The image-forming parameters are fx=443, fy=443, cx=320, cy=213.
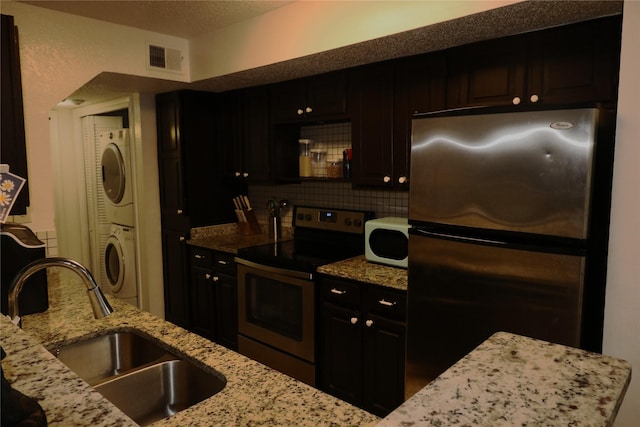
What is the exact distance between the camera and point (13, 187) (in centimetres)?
159

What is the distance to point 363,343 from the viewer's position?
257 centimetres

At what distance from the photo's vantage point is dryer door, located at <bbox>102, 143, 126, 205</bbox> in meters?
4.41

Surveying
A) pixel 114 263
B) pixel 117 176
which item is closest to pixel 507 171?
pixel 117 176

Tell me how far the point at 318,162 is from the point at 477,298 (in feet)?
6.23

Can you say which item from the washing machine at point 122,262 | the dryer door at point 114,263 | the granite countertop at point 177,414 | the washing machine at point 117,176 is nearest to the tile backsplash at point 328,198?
the washing machine at point 117,176

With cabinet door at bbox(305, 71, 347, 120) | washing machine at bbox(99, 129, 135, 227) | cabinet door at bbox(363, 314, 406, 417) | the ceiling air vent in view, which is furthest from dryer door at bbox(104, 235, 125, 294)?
cabinet door at bbox(363, 314, 406, 417)

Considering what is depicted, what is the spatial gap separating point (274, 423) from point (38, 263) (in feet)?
2.26

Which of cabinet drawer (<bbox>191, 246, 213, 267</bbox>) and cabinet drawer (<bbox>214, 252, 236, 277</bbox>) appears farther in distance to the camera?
cabinet drawer (<bbox>191, 246, 213, 267</bbox>)

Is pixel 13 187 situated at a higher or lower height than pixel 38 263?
higher

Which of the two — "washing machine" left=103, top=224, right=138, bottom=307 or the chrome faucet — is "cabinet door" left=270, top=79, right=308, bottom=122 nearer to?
"washing machine" left=103, top=224, right=138, bottom=307

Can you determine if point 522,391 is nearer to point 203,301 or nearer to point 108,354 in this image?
point 108,354

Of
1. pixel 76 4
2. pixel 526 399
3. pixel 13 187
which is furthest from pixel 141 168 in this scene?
pixel 526 399

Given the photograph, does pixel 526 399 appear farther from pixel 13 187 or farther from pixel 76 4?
pixel 76 4

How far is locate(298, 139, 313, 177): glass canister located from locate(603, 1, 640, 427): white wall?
7.02 feet
